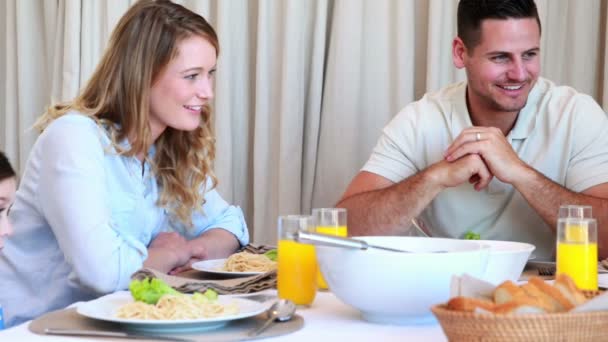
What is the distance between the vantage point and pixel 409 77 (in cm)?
281

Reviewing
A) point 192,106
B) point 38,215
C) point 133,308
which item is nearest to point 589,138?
point 192,106

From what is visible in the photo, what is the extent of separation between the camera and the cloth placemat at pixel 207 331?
1068mm

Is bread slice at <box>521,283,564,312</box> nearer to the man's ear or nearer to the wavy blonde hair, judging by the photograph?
the wavy blonde hair

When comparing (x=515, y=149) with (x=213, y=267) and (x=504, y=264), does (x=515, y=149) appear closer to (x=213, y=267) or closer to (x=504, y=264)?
(x=213, y=267)

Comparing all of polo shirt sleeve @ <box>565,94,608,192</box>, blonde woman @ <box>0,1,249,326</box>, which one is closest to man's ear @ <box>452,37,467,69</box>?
polo shirt sleeve @ <box>565,94,608,192</box>

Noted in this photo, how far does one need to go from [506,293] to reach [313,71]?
6.73 feet

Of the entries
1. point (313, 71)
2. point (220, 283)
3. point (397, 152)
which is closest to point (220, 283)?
point (220, 283)

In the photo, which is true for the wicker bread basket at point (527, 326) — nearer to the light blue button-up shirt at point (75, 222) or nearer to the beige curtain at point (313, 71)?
the light blue button-up shirt at point (75, 222)

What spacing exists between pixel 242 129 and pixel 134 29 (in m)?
1.20

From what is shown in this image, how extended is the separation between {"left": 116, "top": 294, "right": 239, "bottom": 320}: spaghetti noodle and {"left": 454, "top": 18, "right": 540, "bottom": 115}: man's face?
1318mm

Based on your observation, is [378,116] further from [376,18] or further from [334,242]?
[334,242]

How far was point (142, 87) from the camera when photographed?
190 cm

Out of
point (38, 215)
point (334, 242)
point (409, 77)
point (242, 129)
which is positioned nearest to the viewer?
point (334, 242)

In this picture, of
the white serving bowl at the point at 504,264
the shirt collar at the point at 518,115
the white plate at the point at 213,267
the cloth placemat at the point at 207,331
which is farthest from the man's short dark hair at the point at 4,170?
the shirt collar at the point at 518,115
